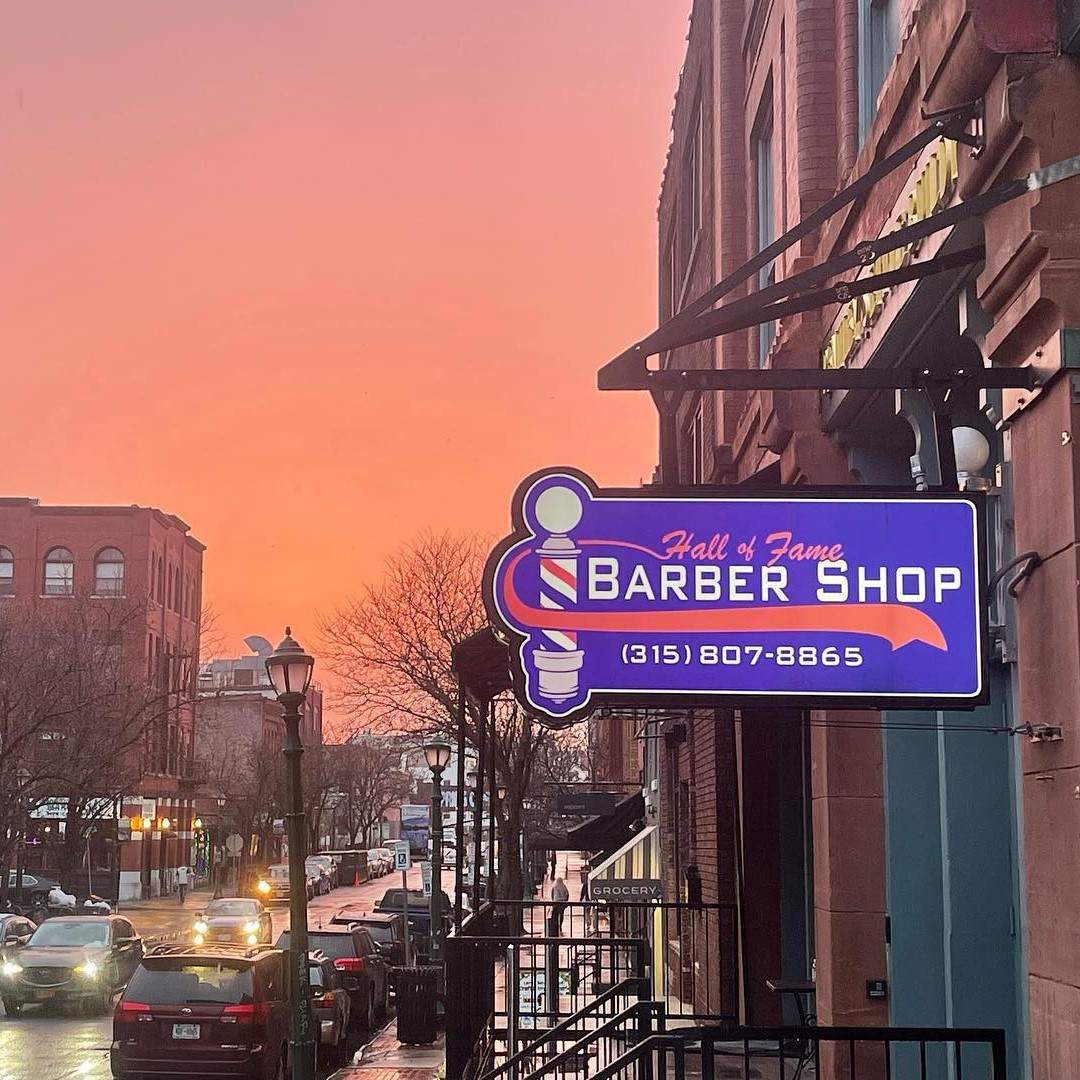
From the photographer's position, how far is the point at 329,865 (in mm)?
76188

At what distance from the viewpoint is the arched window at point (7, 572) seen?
7475cm

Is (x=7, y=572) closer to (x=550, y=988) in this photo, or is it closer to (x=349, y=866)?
(x=349, y=866)

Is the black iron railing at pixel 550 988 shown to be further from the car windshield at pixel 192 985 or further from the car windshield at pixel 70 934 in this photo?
the car windshield at pixel 70 934

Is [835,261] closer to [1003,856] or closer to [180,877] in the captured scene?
[1003,856]

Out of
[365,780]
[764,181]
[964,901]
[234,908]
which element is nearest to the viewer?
[964,901]

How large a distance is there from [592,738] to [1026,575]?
201 feet

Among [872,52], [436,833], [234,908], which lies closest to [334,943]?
[436,833]

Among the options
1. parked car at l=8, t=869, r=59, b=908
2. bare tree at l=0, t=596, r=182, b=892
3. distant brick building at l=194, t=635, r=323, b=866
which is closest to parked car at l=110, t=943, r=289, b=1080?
bare tree at l=0, t=596, r=182, b=892

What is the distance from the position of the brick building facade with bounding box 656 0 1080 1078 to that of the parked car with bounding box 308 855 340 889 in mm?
57425

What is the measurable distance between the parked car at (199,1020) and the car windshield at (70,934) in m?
10.4

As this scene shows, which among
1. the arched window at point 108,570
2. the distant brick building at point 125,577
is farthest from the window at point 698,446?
the arched window at point 108,570

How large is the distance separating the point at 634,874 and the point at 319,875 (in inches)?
1699

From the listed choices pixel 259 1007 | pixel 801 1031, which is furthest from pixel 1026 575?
pixel 259 1007

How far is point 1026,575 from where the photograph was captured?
18.0 ft
